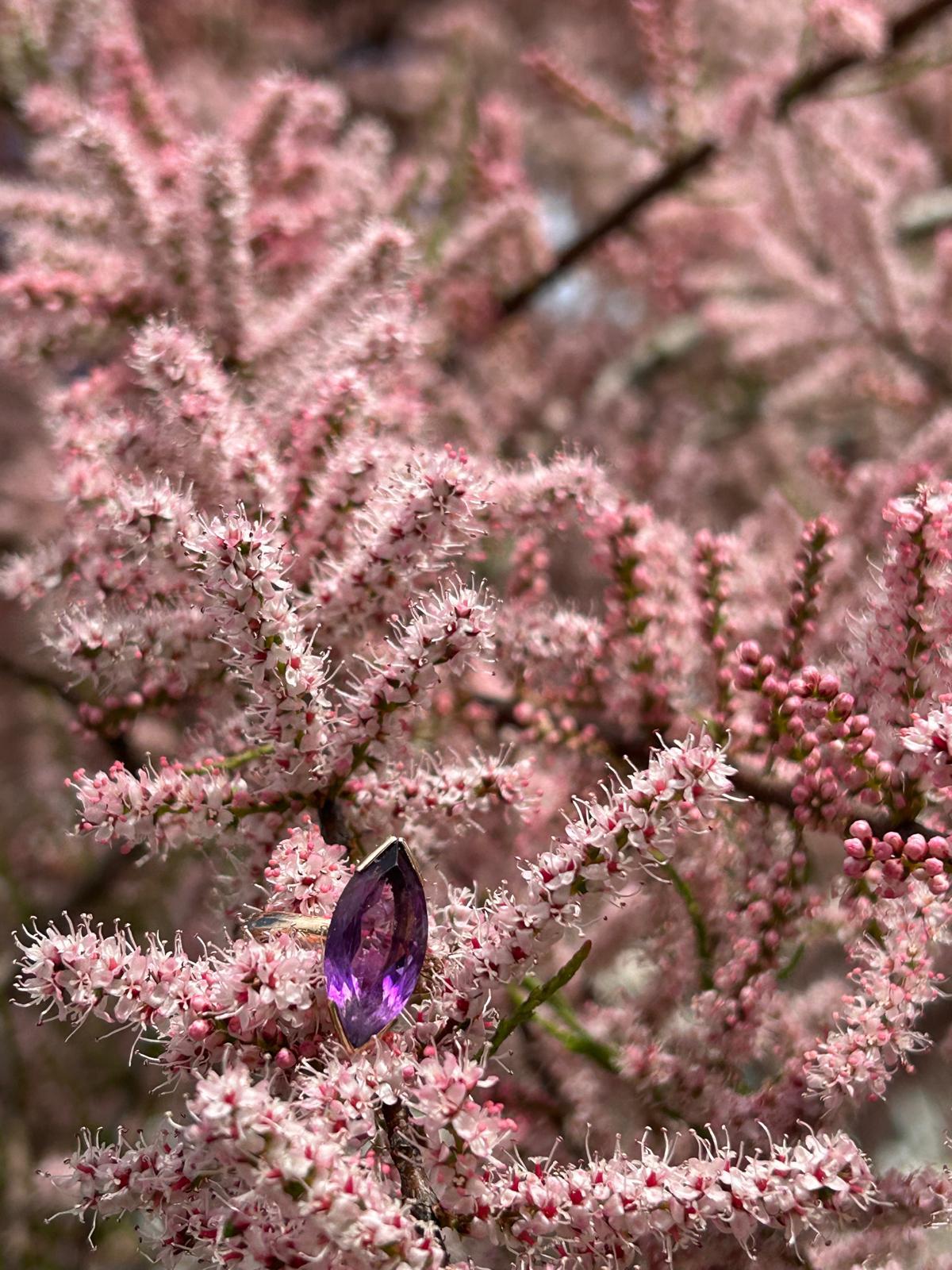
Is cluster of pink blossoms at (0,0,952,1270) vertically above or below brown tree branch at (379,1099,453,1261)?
above

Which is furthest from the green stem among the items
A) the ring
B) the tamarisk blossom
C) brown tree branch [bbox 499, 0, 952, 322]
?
brown tree branch [bbox 499, 0, 952, 322]

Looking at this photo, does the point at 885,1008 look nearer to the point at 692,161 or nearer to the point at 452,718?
the point at 452,718

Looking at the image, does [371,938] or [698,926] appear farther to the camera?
[698,926]

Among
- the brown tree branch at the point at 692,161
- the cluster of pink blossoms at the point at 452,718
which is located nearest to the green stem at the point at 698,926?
the cluster of pink blossoms at the point at 452,718

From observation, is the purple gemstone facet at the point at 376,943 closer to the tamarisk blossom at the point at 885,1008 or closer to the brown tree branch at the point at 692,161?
the tamarisk blossom at the point at 885,1008

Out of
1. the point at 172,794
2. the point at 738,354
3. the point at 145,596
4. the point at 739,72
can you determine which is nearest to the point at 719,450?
the point at 738,354

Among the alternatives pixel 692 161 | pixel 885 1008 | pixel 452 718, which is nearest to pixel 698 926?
pixel 885 1008

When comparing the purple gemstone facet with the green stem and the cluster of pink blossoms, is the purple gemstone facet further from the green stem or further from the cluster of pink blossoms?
the green stem
